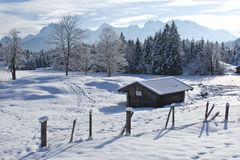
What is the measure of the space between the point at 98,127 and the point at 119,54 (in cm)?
5389

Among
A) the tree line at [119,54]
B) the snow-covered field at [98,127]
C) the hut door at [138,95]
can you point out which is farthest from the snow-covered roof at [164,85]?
the tree line at [119,54]

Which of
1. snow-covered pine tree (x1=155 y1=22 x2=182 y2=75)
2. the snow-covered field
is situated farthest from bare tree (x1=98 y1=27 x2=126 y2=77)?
the snow-covered field

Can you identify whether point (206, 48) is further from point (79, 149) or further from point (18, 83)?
point (79, 149)

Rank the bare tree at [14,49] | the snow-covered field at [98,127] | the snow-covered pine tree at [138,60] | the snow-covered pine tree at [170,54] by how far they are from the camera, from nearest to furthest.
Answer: the snow-covered field at [98,127] < the bare tree at [14,49] < the snow-covered pine tree at [170,54] < the snow-covered pine tree at [138,60]

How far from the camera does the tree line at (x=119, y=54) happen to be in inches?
2400

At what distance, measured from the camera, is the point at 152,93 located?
1437 inches

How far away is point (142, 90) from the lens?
123 ft

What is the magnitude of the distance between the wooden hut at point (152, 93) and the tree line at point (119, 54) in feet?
79.0

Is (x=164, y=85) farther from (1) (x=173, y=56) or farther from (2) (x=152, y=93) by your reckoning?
(1) (x=173, y=56)

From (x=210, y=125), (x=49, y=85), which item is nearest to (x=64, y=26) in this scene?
(x=49, y=85)

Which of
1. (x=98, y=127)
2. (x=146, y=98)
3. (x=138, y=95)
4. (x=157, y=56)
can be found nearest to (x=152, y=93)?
(x=146, y=98)

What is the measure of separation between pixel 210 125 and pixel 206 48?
86.1m

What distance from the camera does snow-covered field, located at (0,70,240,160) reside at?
10681mm

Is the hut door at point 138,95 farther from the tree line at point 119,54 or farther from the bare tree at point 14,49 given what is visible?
the bare tree at point 14,49
